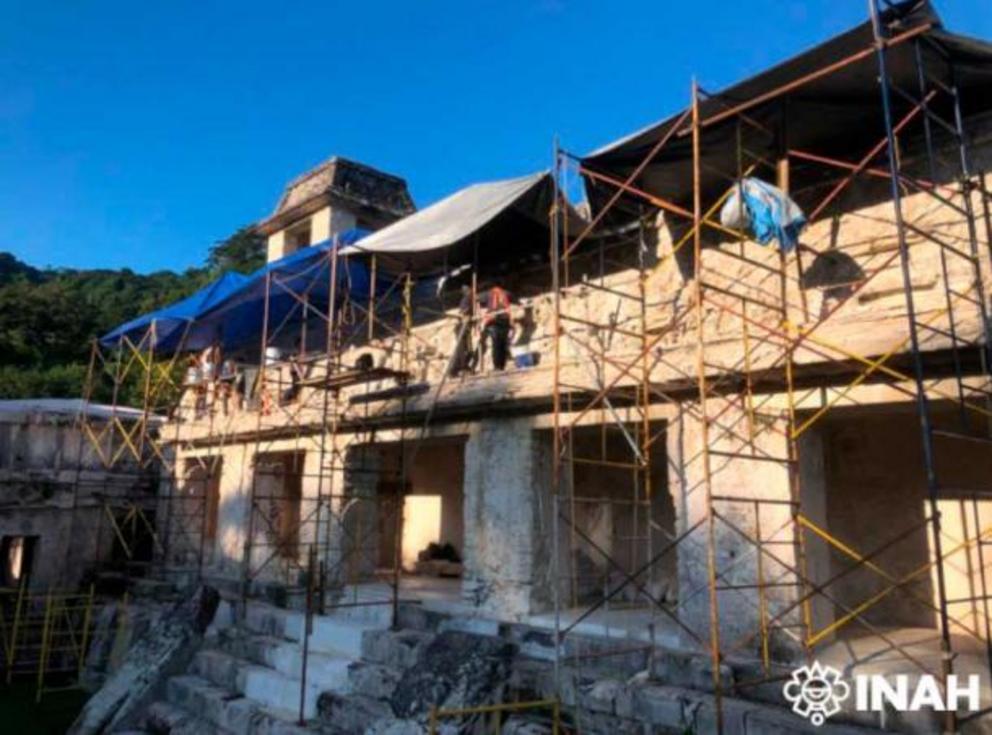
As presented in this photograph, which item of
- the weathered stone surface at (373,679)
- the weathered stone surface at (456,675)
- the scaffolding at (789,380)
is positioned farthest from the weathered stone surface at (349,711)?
the scaffolding at (789,380)

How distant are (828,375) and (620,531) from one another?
436 centimetres

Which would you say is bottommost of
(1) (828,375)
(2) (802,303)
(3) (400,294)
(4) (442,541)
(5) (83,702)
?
(5) (83,702)

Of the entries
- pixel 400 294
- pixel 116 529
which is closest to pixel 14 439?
pixel 116 529

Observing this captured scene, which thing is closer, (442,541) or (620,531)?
(620,531)

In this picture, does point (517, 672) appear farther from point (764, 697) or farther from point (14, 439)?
point (14, 439)

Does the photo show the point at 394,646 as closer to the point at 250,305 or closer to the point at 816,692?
the point at 816,692

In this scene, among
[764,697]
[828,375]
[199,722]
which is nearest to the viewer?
[764,697]

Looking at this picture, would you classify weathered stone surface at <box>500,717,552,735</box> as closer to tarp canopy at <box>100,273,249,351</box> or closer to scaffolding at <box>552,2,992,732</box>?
scaffolding at <box>552,2,992,732</box>

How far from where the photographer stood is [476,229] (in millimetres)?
9102

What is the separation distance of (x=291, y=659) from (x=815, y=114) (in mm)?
8010

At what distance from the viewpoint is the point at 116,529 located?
14.0 m

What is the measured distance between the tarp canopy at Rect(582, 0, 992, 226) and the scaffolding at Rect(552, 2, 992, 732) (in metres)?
0.04

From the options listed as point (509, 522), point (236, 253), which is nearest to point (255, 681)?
point (509, 522)

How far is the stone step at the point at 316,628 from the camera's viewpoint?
27.8ft
